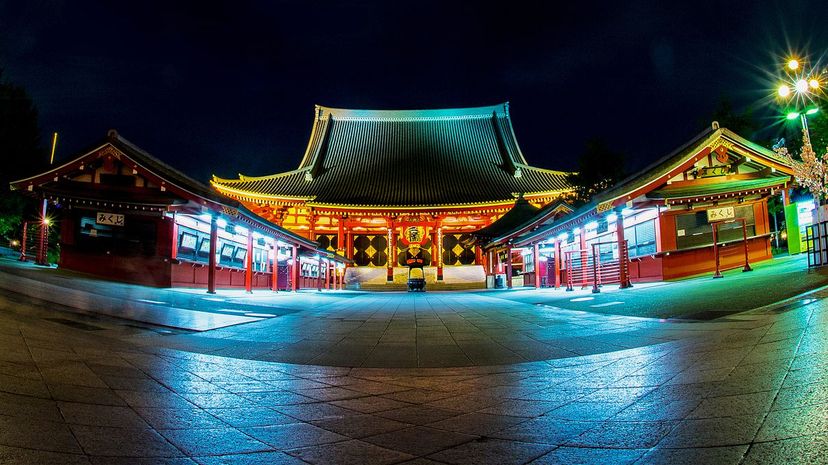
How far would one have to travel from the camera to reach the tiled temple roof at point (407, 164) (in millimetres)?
30281

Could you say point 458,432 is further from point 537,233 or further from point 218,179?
point 218,179

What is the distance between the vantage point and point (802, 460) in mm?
1639

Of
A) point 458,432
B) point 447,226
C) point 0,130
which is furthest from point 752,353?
point 447,226

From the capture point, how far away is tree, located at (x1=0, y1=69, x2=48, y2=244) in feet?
64.5

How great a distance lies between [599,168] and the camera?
71.4 feet

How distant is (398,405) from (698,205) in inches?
617

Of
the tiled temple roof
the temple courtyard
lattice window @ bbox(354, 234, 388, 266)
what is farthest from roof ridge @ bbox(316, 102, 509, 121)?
the temple courtyard

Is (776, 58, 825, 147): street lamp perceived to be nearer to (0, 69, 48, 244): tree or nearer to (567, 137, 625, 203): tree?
(567, 137, 625, 203): tree

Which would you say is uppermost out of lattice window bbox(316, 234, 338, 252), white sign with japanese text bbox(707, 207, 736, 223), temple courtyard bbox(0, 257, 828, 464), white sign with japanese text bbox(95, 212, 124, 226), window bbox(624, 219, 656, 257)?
lattice window bbox(316, 234, 338, 252)

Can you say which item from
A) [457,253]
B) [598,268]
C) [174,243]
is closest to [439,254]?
[457,253]

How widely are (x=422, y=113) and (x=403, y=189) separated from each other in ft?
34.7

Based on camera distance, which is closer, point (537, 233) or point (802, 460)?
point (802, 460)

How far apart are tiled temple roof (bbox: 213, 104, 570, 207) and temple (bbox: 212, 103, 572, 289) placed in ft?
0.27

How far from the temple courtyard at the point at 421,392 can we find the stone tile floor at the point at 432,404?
0.05ft
